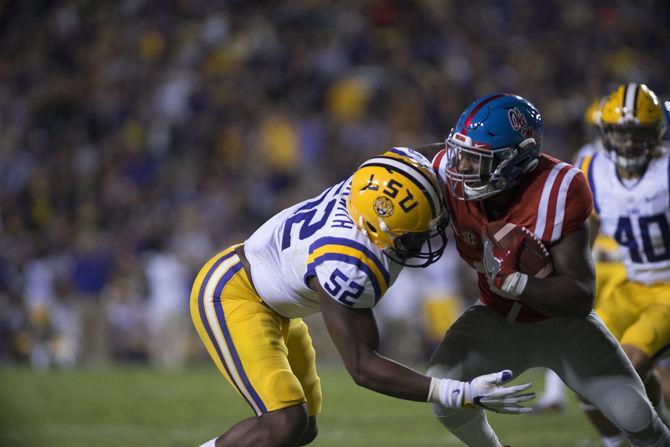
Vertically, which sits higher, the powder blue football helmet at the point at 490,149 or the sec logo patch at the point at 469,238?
the powder blue football helmet at the point at 490,149

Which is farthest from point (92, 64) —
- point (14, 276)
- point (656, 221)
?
point (656, 221)

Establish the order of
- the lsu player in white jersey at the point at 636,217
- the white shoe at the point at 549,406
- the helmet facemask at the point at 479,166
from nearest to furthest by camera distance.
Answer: the helmet facemask at the point at 479,166
the lsu player in white jersey at the point at 636,217
the white shoe at the point at 549,406

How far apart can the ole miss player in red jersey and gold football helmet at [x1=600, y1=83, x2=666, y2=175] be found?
1.01 metres

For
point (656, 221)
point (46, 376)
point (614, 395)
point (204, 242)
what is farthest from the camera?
point (204, 242)

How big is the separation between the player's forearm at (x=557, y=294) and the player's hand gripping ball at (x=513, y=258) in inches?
1.8

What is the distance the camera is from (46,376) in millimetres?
10445

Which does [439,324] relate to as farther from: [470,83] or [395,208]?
[395,208]

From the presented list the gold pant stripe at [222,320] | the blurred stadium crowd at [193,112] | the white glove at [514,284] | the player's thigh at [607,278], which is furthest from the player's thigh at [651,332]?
the blurred stadium crowd at [193,112]

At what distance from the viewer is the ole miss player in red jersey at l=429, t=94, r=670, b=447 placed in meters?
3.86

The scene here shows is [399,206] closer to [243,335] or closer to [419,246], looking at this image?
[419,246]

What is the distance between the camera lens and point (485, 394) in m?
3.60

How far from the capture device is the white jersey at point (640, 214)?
509cm

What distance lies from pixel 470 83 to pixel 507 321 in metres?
9.58

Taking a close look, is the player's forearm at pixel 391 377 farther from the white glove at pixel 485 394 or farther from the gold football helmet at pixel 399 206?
the gold football helmet at pixel 399 206
